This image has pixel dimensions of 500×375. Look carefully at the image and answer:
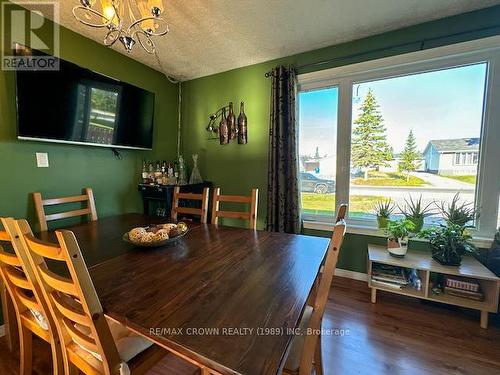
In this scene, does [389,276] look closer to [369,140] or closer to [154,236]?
[369,140]

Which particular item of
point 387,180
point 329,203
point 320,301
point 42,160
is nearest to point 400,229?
point 387,180

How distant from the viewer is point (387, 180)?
2.27 m

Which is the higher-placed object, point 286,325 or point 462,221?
point 462,221

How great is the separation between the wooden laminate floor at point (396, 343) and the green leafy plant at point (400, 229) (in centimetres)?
62

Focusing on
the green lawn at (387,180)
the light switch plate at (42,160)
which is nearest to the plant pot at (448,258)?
the green lawn at (387,180)

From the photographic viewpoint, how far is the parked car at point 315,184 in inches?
99.5

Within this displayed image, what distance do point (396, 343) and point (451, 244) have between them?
89 centimetres

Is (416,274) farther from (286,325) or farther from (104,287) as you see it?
(104,287)

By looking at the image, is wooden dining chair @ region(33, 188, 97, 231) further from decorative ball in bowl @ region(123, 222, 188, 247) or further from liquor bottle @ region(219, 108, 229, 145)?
liquor bottle @ region(219, 108, 229, 145)

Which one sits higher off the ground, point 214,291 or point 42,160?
point 42,160

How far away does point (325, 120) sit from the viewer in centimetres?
Answer: 253

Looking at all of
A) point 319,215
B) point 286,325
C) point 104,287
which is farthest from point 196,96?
point 286,325

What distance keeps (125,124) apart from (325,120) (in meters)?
2.24

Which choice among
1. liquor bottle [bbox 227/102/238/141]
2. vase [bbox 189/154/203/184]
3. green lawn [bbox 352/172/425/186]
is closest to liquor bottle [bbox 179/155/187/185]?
vase [bbox 189/154/203/184]
